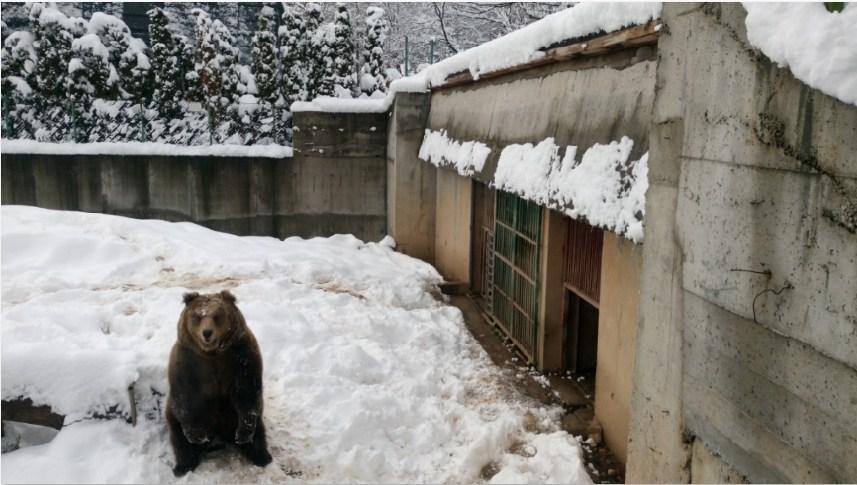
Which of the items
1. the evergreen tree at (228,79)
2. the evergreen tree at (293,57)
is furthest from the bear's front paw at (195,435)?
the evergreen tree at (293,57)

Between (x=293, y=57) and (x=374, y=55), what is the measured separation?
2113mm

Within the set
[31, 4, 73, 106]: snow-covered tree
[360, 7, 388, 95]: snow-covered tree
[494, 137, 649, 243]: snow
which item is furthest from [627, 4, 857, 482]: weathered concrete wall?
[31, 4, 73, 106]: snow-covered tree

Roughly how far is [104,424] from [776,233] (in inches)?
159

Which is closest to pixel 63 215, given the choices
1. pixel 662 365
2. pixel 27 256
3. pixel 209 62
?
pixel 27 256

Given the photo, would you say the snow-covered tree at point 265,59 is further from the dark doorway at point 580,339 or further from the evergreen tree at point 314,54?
the dark doorway at point 580,339

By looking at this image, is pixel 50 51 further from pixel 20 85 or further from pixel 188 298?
pixel 188 298

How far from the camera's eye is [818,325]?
215 centimetres

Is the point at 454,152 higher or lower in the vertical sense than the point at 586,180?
higher

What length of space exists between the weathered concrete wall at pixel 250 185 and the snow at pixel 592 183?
7561 millimetres

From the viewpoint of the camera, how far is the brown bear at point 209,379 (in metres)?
3.90

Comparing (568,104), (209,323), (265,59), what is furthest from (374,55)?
(209,323)

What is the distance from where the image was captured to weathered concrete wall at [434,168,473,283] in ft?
30.2

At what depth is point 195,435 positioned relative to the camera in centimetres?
397

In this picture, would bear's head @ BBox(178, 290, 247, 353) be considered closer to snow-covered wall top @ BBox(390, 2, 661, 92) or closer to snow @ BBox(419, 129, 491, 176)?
snow-covered wall top @ BBox(390, 2, 661, 92)
